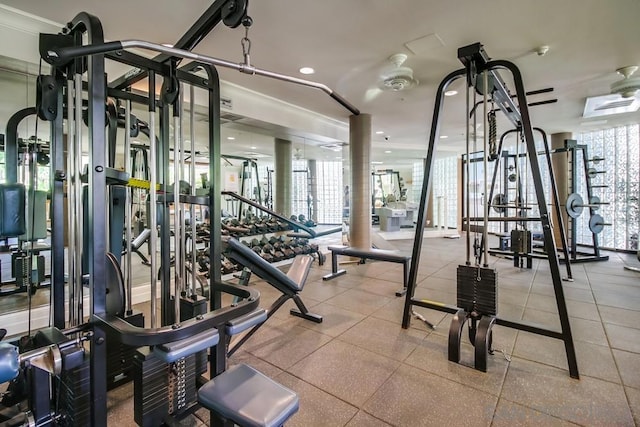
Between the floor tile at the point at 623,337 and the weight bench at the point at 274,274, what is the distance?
246 cm

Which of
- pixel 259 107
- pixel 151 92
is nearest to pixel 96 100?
pixel 151 92

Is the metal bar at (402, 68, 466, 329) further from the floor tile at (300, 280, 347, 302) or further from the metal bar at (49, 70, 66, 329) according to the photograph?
the metal bar at (49, 70, 66, 329)

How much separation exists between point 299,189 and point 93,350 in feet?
16.8

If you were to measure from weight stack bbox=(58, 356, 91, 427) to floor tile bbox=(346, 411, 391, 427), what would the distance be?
4.14 feet

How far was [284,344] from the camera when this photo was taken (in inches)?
96.7

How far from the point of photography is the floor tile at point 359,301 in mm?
3240

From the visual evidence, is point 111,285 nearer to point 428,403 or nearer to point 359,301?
point 428,403

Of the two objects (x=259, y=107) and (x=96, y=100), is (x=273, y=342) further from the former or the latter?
(x=259, y=107)

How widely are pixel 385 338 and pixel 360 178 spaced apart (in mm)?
3277

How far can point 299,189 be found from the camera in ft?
20.5

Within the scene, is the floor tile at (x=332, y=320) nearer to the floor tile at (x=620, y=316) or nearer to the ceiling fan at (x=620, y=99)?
the floor tile at (x=620, y=316)

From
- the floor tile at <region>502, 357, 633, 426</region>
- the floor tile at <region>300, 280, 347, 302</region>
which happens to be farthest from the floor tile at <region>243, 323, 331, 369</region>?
the floor tile at <region>502, 357, 633, 426</region>

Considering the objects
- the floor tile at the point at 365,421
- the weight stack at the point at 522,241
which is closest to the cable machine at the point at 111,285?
the floor tile at the point at 365,421

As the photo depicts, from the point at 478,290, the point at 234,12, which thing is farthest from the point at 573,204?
the point at 234,12
